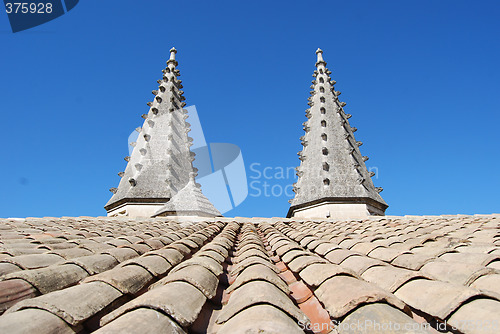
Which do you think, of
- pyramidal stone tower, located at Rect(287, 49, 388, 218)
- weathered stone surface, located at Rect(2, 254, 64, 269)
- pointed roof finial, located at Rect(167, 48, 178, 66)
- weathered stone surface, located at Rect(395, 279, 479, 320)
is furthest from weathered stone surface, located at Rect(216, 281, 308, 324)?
pointed roof finial, located at Rect(167, 48, 178, 66)

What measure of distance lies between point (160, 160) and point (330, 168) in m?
10.8

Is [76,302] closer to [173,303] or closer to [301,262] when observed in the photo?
[173,303]

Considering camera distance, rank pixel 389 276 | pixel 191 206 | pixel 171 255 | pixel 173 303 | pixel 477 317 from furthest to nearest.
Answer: pixel 191 206 < pixel 171 255 < pixel 389 276 < pixel 173 303 < pixel 477 317

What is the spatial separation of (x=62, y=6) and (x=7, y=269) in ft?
38.1

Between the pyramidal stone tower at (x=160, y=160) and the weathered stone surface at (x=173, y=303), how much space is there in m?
13.4

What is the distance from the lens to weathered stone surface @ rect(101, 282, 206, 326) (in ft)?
5.43

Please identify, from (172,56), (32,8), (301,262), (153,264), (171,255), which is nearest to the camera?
(153,264)

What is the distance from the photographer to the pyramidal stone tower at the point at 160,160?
19.7 meters

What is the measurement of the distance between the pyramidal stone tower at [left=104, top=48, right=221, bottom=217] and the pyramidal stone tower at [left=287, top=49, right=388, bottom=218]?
661cm

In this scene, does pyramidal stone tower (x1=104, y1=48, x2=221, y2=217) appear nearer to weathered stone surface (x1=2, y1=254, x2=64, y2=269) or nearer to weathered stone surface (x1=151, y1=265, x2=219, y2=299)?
weathered stone surface (x1=2, y1=254, x2=64, y2=269)

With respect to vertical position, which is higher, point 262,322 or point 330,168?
point 262,322

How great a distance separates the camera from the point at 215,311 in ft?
7.51

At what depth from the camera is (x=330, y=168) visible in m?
19.9

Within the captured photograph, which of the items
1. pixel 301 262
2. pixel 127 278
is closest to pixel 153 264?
pixel 127 278
